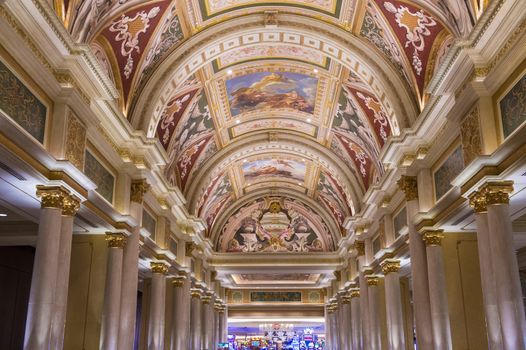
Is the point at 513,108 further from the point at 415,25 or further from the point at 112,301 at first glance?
the point at 112,301

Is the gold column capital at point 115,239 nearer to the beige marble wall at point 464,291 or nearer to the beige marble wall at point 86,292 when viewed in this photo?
the beige marble wall at point 86,292

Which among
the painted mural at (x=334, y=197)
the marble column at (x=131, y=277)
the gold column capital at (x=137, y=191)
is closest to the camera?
the marble column at (x=131, y=277)

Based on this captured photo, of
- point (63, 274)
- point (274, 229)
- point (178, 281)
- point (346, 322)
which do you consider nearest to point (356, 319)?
point (346, 322)

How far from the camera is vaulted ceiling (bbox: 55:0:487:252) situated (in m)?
13.9

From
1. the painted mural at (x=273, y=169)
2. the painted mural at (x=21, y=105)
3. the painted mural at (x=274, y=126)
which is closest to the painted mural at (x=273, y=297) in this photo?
the painted mural at (x=273, y=169)

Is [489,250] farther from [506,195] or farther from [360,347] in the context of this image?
[360,347]

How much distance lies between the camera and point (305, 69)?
19.4 meters

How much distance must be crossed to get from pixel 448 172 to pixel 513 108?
153 inches

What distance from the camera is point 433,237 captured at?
14031 millimetres

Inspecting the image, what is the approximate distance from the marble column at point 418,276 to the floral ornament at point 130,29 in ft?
26.9

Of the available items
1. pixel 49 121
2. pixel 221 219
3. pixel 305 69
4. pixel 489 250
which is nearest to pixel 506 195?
pixel 489 250

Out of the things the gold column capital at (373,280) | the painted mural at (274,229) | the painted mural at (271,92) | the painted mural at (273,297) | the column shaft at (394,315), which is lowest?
Result: the column shaft at (394,315)

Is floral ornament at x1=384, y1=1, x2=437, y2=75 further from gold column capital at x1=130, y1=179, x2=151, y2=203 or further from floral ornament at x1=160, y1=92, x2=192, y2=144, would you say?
gold column capital at x1=130, y1=179, x2=151, y2=203

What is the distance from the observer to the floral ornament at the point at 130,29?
13742mm
